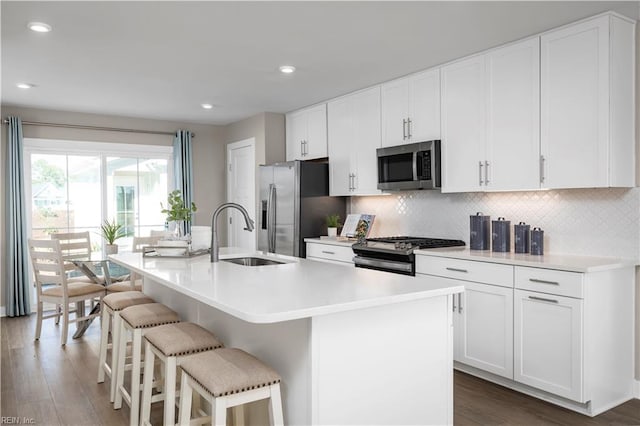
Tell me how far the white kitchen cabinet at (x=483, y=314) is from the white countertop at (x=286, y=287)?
1118mm

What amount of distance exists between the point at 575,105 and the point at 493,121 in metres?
0.61

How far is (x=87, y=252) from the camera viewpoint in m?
5.46

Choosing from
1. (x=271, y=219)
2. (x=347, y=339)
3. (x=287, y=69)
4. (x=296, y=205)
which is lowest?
(x=347, y=339)

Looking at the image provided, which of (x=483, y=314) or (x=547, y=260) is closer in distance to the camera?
(x=547, y=260)

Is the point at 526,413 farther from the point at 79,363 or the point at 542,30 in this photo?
the point at 79,363

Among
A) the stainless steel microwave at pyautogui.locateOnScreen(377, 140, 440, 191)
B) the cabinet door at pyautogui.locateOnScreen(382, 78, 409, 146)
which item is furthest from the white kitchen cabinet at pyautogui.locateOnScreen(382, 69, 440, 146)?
the stainless steel microwave at pyautogui.locateOnScreen(377, 140, 440, 191)

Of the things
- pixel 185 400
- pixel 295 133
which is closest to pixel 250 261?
pixel 185 400

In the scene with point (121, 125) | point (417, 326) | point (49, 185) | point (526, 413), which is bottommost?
point (526, 413)

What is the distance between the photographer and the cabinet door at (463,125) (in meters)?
3.74

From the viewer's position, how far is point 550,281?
3012 mm

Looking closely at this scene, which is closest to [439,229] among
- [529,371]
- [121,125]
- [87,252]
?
[529,371]

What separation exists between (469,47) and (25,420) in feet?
12.5

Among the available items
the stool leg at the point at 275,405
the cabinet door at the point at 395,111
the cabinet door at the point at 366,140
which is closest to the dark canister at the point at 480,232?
→ the cabinet door at the point at 395,111

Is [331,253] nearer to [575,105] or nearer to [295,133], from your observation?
[295,133]
